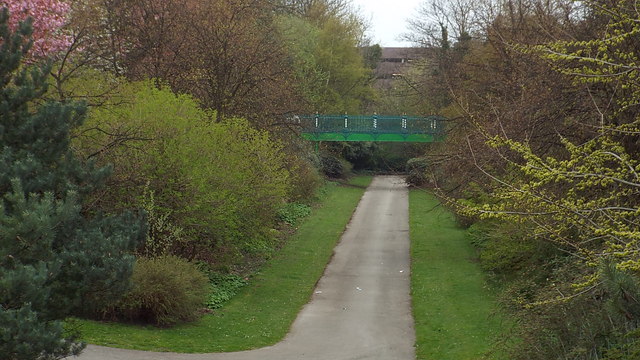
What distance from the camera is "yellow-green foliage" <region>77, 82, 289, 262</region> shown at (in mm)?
19016

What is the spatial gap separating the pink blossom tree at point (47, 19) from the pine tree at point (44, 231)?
14234 millimetres

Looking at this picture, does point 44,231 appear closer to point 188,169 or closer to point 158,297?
point 158,297

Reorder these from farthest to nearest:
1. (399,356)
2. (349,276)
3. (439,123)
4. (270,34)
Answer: (270,34) → (439,123) → (349,276) → (399,356)

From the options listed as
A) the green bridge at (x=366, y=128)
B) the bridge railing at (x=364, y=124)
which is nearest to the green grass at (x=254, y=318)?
the green bridge at (x=366, y=128)

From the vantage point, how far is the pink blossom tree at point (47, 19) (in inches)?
969

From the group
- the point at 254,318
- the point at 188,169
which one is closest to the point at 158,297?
the point at 254,318

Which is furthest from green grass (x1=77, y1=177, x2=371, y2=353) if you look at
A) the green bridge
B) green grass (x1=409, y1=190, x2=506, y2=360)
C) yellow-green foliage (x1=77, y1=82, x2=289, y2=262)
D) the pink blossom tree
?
the green bridge

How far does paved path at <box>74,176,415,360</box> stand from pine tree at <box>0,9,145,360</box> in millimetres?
4116

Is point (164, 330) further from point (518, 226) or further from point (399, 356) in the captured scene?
point (518, 226)

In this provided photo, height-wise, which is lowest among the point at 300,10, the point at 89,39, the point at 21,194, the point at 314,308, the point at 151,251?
the point at 314,308

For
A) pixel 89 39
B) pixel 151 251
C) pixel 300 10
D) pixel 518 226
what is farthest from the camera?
pixel 300 10

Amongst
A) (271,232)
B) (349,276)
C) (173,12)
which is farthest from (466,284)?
(173,12)

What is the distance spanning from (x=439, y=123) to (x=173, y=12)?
36.8 feet

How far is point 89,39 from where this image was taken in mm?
27266
